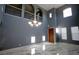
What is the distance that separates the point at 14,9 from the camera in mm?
3959

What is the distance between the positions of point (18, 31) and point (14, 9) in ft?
4.39

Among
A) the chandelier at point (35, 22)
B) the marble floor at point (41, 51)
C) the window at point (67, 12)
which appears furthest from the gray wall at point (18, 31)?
the window at point (67, 12)

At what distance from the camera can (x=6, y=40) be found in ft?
11.9

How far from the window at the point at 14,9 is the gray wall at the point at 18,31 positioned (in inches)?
8.7

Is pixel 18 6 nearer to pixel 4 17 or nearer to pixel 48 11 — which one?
pixel 4 17

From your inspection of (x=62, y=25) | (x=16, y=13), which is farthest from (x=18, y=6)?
(x=62, y=25)

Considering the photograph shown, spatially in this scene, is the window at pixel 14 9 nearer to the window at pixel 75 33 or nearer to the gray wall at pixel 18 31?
the gray wall at pixel 18 31

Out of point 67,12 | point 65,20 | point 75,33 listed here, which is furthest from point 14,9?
point 75,33

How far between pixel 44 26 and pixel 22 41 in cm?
171

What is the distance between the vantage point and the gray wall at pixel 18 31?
3.70 meters

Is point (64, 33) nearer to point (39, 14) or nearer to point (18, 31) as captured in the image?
point (39, 14)

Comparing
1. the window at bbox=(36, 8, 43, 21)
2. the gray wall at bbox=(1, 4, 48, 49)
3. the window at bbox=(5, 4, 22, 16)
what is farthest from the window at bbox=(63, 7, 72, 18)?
the window at bbox=(5, 4, 22, 16)

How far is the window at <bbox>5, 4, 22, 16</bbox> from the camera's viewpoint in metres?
3.76

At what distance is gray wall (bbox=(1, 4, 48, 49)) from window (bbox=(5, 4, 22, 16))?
0.22 metres
